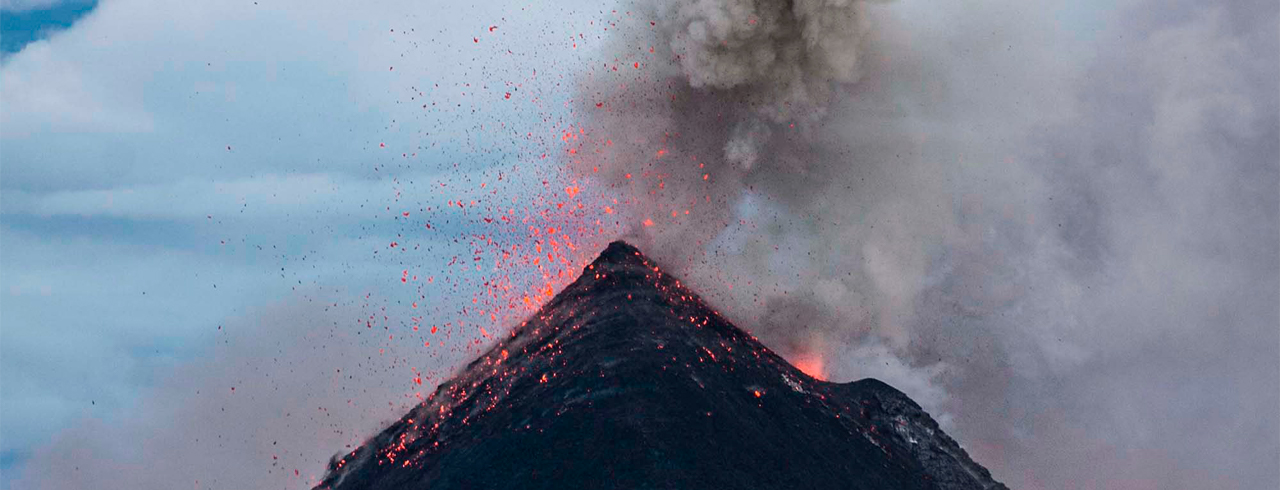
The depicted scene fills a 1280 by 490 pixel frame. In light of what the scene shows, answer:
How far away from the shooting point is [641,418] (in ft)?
156

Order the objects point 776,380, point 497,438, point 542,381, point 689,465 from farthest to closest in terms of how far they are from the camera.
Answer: point 776,380 → point 542,381 → point 497,438 → point 689,465

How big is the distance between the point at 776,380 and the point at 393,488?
754 inches

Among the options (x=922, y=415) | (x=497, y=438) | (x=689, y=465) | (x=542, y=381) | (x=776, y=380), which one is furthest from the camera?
(x=922, y=415)

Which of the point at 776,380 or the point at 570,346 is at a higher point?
the point at 776,380

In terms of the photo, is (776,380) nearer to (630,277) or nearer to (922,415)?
(630,277)

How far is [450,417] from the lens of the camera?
57.2m

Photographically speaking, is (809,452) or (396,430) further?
(396,430)

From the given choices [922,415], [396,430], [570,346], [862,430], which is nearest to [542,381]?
[570,346]

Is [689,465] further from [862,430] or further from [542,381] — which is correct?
[862,430]

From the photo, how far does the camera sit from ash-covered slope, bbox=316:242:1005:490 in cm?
4644

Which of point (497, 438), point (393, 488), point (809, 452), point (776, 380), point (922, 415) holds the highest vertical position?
point (922, 415)

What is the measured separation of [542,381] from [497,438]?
15.6 feet

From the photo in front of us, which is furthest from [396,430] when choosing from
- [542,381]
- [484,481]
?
[484,481]

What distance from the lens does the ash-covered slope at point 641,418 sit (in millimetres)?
46438
